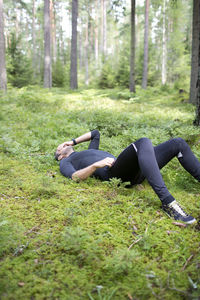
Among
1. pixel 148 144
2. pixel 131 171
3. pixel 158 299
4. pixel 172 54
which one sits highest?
pixel 172 54

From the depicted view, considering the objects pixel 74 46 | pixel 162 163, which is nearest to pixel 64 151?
pixel 162 163

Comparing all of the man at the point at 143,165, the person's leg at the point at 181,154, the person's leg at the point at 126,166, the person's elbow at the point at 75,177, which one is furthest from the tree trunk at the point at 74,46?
the person's leg at the point at 181,154

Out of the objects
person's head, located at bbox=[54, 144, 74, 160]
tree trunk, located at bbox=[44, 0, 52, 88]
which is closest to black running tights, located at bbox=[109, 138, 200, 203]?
person's head, located at bbox=[54, 144, 74, 160]

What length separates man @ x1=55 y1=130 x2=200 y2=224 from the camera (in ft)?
8.22

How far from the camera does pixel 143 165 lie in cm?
260

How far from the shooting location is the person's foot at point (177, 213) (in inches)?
92.7

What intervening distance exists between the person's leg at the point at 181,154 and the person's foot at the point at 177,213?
0.60m

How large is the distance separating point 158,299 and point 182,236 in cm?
73

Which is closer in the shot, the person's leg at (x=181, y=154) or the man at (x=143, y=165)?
the man at (x=143, y=165)

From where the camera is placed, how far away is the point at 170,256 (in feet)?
6.37

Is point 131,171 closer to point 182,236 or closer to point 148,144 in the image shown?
point 148,144

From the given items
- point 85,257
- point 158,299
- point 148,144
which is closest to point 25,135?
point 148,144

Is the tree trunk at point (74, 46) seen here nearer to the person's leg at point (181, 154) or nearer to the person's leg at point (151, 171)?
the person's leg at point (181, 154)

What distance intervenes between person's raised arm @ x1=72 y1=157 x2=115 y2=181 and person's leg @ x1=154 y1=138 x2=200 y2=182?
621 millimetres
